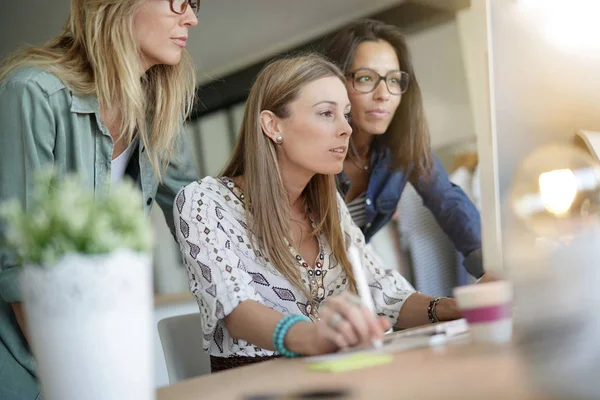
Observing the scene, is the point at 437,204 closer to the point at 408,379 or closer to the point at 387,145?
the point at 387,145

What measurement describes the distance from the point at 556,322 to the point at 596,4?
1.07 m

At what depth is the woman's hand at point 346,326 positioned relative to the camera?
99cm

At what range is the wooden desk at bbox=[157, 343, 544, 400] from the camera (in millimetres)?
689

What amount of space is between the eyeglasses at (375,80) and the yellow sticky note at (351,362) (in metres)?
1.40

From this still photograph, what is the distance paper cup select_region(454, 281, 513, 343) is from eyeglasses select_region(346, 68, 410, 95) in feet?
4.40

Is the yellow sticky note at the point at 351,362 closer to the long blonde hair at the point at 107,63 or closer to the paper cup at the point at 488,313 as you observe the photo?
the paper cup at the point at 488,313

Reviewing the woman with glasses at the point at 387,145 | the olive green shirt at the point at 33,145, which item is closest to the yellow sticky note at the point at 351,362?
the olive green shirt at the point at 33,145

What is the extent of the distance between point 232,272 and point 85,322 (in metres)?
0.75

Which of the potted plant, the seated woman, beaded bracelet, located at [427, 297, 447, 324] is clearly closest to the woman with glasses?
the seated woman

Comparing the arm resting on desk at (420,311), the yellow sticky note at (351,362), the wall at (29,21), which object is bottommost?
the arm resting on desk at (420,311)

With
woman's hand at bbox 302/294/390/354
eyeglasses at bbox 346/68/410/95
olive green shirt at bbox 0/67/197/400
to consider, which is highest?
eyeglasses at bbox 346/68/410/95

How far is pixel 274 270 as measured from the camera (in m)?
1.55

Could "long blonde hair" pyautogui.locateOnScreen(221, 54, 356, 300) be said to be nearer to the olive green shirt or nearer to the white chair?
the white chair

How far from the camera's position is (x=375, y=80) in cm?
228
